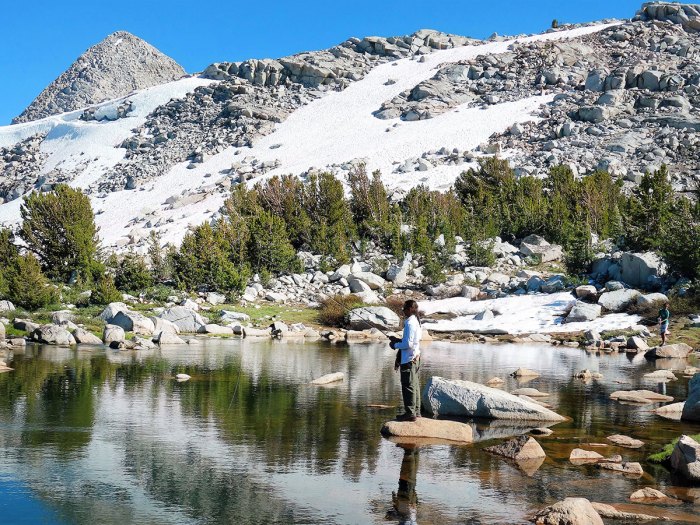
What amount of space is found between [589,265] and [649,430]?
32176 millimetres

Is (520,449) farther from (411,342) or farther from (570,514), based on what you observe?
(570,514)

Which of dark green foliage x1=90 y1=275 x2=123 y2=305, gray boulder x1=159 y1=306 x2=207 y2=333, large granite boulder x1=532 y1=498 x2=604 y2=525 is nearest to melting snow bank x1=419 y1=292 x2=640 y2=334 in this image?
gray boulder x1=159 y1=306 x2=207 y2=333

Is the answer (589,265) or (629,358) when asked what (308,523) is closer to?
(629,358)

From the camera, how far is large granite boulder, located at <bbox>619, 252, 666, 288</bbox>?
38.6 metres

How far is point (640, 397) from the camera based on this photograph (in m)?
16.6

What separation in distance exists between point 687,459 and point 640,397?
721 centimetres

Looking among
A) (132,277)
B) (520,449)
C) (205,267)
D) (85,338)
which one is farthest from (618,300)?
(520,449)

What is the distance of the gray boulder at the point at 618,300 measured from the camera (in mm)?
36281

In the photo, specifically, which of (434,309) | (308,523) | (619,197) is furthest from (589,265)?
(308,523)

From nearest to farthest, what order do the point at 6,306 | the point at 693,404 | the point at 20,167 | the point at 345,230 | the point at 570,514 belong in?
the point at 570,514 → the point at 693,404 → the point at 6,306 → the point at 345,230 → the point at 20,167

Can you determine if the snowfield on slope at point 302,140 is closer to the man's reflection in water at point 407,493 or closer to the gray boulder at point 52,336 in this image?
Result: the gray boulder at point 52,336

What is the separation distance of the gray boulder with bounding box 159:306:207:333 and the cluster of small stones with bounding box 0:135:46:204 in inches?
2774

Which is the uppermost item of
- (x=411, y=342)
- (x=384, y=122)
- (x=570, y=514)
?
(x=384, y=122)

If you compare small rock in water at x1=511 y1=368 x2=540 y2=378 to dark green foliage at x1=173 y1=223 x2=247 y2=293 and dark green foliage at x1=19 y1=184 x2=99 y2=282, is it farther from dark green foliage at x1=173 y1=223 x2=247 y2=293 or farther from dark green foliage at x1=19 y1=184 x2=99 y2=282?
dark green foliage at x1=19 y1=184 x2=99 y2=282
